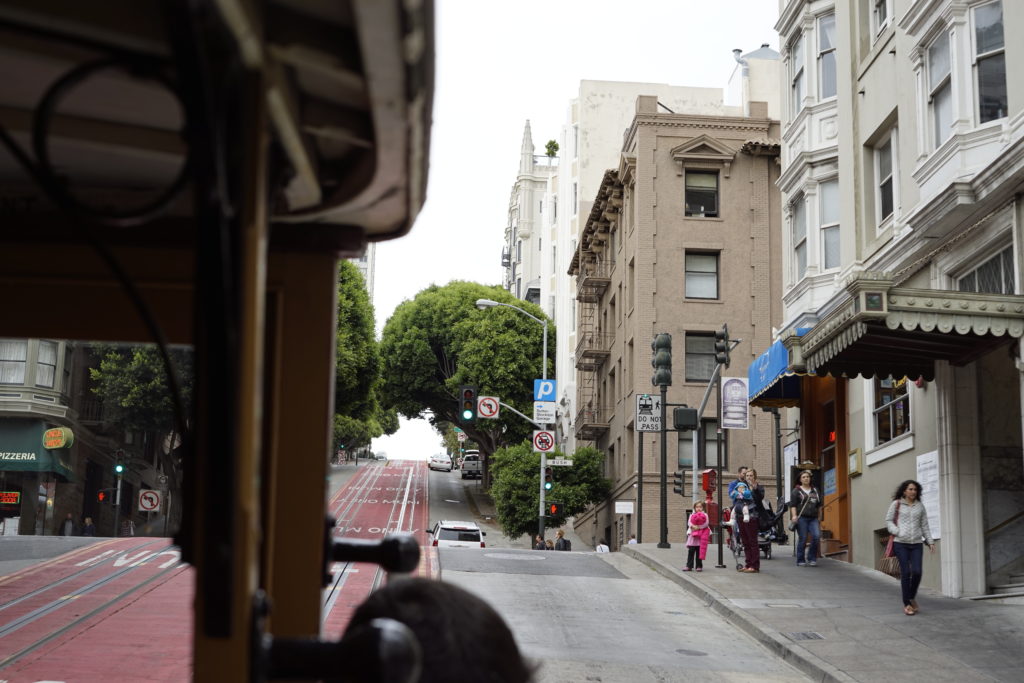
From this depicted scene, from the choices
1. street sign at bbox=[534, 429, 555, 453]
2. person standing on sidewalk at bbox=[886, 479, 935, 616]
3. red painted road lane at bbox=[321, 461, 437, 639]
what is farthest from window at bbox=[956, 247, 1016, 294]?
street sign at bbox=[534, 429, 555, 453]

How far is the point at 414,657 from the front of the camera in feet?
5.40

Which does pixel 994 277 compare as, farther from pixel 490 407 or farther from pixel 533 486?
pixel 490 407

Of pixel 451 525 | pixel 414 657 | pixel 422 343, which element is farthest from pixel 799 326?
pixel 422 343

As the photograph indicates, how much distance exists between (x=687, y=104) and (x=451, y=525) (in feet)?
91.9

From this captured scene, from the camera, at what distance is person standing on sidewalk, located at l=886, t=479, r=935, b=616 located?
15.9m

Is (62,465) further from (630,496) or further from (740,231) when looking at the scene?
(740,231)

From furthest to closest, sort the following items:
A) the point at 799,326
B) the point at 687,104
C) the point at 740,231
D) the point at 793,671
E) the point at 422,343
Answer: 1. the point at 422,343
2. the point at 687,104
3. the point at 740,231
4. the point at 799,326
5. the point at 793,671

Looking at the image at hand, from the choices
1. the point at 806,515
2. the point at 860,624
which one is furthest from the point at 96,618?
the point at 806,515

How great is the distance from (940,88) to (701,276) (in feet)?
81.2

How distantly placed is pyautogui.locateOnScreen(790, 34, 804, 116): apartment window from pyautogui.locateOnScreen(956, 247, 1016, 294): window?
9.05 meters

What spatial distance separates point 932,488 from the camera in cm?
1867

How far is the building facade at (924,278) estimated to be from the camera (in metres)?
16.4

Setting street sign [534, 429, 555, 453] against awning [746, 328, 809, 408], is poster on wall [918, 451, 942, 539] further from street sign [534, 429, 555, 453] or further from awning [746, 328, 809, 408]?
street sign [534, 429, 555, 453]

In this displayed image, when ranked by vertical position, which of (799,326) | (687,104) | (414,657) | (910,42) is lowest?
(414,657)
